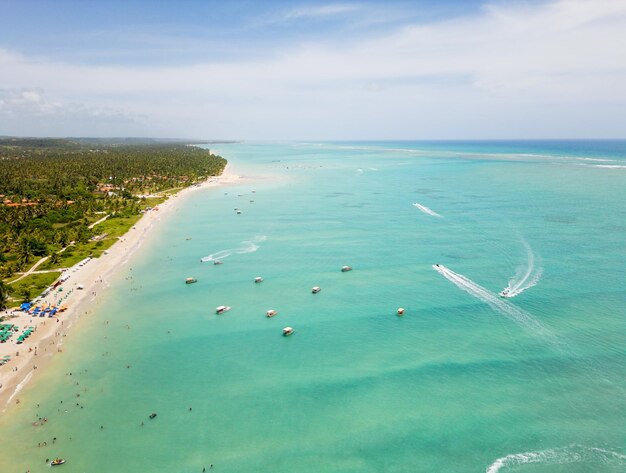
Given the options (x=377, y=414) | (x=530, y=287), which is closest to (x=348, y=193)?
(x=530, y=287)

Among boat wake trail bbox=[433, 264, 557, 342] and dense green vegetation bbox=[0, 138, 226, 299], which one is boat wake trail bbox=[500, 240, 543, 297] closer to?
boat wake trail bbox=[433, 264, 557, 342]

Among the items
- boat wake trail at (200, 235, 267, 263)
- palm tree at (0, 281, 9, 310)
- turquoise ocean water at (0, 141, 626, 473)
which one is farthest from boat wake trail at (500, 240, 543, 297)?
palm tree at (0, 281, 9, 310)

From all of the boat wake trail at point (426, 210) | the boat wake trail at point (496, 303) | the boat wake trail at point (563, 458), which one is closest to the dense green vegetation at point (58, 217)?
the boat wake trail at point (563, 458)

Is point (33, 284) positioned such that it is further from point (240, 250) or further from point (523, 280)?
point (523, 280)

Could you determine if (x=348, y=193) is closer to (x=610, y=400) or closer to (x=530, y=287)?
(x=530, y=287)

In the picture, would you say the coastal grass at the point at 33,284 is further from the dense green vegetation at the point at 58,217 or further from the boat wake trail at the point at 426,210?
the boat wake trail at the point at 426,210

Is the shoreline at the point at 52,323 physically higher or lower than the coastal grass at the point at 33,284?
lower

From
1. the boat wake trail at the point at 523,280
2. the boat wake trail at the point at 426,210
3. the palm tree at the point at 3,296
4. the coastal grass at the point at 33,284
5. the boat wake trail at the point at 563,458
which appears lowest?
the boat wake trail at the point at 563,458
